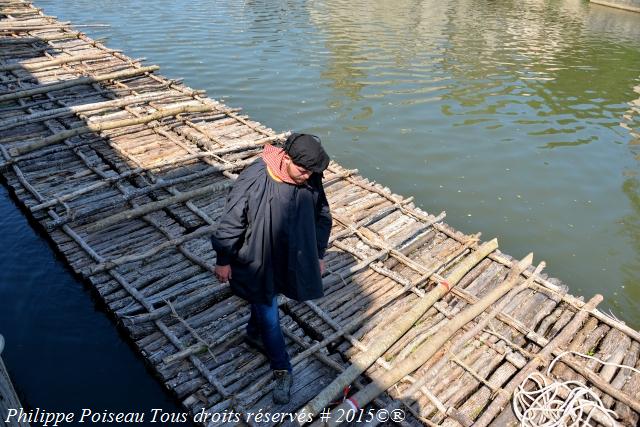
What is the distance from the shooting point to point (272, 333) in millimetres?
4703

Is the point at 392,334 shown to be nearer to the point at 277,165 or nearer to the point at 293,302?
the point at 293,302

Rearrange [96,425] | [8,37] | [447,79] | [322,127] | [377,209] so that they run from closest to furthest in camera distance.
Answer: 1. [96,425]
2. [377,209]
3. [322,127]
4. [8,37]
5. [447,79]

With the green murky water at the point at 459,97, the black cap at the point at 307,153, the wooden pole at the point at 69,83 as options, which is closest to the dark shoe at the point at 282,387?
the black cap at the point at 307,153

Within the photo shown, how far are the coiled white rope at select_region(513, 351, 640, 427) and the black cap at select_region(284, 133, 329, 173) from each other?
12.0 feet

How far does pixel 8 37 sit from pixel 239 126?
9.65m

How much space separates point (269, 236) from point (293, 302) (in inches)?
99.9

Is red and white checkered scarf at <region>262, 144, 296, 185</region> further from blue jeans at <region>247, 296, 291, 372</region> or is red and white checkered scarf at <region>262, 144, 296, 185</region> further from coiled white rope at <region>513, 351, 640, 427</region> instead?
coiled white rope at <region>513, 351, 640, 427</region>

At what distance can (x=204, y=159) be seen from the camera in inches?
373

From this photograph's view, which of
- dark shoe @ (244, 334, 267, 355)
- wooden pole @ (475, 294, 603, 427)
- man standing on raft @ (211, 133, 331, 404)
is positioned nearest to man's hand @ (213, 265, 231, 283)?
man standing on raft @ (211, 133, 331, 404)

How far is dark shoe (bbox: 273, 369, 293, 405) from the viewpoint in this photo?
500 cm

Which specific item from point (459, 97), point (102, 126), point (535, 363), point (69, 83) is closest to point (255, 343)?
point (535, 363)

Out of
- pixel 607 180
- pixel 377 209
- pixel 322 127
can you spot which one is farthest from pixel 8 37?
pixel 607 180

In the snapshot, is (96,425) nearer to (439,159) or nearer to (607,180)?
(439,159)

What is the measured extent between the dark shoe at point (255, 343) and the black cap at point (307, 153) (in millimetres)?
2666
